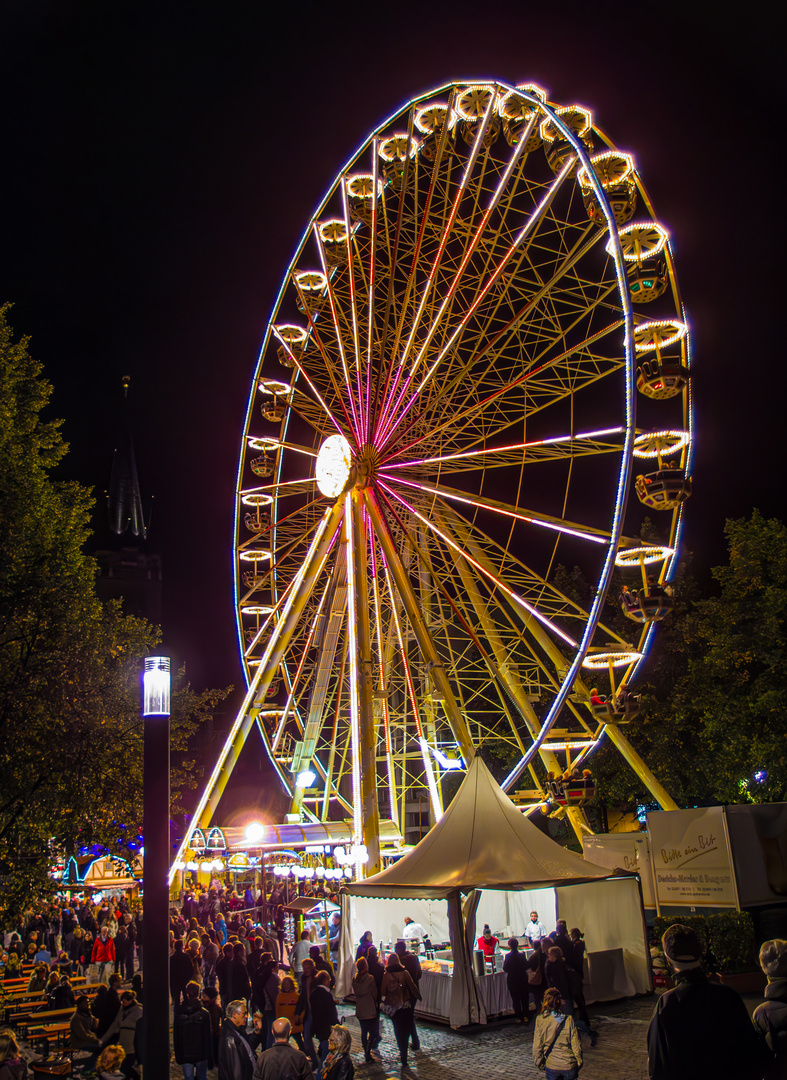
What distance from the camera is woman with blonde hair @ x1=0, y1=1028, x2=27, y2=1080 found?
6.76 m

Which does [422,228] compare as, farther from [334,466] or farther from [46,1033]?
[46,1033]

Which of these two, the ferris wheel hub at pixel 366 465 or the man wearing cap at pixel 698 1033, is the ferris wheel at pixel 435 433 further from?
the man wearing cap at pixel 698 1033

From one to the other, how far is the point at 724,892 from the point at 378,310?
14755 millimetres

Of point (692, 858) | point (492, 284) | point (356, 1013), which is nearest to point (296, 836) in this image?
point (692, 858)

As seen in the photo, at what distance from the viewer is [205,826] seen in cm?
2100

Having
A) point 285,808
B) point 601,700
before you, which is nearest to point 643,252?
point 601,700

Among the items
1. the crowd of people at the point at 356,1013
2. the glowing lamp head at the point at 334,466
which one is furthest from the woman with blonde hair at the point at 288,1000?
the glowing lamp head at the point at 334,466

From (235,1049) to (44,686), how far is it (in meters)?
6.62

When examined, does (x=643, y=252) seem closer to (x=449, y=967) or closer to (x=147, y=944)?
(x=449, y=967)

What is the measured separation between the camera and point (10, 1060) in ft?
23.0

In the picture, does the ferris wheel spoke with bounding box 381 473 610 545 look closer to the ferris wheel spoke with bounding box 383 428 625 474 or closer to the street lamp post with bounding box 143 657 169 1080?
the ferris wheel spoke with bounding box 383 428 625 474

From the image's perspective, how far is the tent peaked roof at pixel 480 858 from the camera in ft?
45.4

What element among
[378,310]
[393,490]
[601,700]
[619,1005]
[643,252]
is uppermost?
[378,310]

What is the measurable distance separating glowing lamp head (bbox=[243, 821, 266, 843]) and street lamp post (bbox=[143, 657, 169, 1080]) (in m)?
15.0
